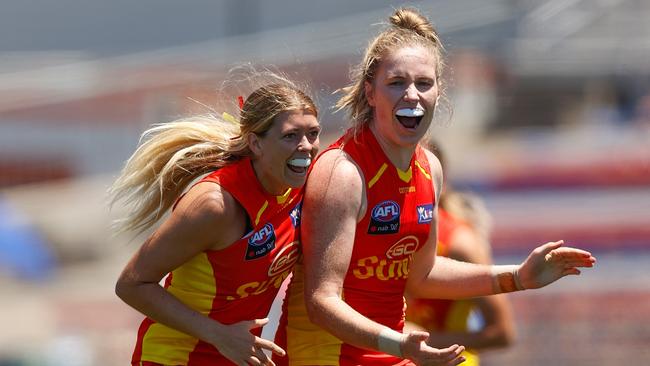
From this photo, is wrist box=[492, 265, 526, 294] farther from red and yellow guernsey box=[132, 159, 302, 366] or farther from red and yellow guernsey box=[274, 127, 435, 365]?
red and yellow guernsey box=[132, 159, 302, 366]

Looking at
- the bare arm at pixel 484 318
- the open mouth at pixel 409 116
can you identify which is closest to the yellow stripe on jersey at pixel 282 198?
the open mouth at pixel 409 116

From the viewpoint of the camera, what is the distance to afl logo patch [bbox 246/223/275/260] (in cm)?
415

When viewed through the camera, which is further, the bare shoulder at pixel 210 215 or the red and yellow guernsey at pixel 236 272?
the red and yellow guernsey at pixel 236 272

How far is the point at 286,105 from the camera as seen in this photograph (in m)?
4.16

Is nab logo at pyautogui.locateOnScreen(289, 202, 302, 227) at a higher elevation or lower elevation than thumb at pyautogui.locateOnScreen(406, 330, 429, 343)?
higher

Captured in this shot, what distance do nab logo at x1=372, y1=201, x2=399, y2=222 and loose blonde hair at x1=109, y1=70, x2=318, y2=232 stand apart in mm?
388

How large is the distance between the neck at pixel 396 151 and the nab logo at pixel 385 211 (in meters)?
0.15

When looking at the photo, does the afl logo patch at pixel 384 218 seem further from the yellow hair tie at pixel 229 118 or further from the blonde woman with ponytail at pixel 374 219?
the yellow hair tie at pixel 229 118

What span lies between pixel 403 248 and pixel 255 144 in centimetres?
67

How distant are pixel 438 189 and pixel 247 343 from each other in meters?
1.06

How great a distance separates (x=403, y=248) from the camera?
14.4ft

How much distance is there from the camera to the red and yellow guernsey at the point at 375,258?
4.26m

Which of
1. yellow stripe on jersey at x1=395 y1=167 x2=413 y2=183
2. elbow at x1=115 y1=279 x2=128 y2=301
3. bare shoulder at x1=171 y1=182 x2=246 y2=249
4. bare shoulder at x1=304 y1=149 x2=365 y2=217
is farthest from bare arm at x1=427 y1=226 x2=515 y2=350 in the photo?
elbow at x1=115 y1=279 x2=128 y2=301

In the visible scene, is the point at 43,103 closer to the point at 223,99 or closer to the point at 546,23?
the point at 546,23
